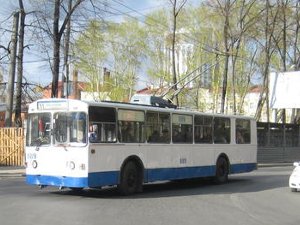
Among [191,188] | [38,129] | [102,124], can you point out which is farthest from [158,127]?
[38,129]

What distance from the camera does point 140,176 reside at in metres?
17.8

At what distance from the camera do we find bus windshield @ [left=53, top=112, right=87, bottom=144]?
16.0 metres

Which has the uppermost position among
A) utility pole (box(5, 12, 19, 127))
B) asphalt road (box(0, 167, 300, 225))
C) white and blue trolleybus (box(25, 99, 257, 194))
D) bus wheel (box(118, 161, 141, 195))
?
utility pole (box(5, 12, 19, 127))

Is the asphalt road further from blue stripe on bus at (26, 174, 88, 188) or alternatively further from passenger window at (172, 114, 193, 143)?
passenger window at (172, 114, 193, 143)

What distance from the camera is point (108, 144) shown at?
16.5 m

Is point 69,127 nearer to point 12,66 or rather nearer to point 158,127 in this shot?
point 158,127

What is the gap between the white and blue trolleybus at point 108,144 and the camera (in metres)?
16.0

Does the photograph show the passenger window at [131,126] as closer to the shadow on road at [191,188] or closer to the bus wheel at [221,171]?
the shadow on road at [191,188]

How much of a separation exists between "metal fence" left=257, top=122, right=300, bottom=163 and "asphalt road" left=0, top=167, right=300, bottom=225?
76.2ft

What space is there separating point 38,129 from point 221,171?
8356mm

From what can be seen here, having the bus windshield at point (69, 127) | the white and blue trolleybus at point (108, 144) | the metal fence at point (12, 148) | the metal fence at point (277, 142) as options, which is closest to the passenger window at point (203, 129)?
the white and blue trolleybus at point (108, 144)

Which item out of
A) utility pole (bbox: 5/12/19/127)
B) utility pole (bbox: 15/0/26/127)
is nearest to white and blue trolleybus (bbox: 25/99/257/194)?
utility pole (bbox: 5/12/19/127)

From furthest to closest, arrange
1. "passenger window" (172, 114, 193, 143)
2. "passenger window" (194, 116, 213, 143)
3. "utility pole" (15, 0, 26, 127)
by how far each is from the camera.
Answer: "utility pole" (15, 0, 26, 127)
"passenger window" (194, 116, 213, 143)
"passenger window" (172, 114, 193, 143)

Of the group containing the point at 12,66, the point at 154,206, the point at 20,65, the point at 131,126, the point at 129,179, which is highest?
the point at 20,65
